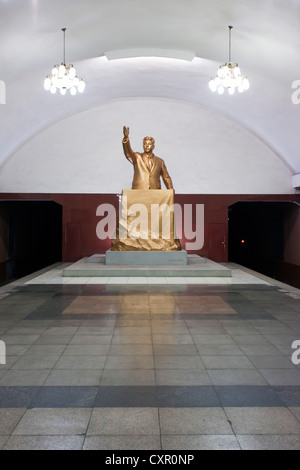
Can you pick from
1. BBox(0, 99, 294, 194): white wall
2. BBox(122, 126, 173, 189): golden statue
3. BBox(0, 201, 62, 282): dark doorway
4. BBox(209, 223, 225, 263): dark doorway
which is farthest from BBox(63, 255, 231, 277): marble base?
BBox(0, 201, 62, 282): dark doorway

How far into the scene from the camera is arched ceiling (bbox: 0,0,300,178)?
711cm

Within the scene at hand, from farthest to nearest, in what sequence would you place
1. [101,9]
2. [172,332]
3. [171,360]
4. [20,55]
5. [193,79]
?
[193,79], [20,55], [101,9], [172,332], [171,360]

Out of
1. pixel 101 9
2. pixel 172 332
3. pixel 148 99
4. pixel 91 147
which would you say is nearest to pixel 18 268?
pixel 91 147

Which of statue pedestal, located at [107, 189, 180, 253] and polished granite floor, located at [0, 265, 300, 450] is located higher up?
statue pedestal, located at [107, 189, 180, 253]

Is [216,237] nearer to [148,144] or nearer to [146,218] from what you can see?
[146,218]

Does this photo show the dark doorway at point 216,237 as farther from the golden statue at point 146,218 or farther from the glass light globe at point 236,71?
the glass light globe at point 236,71

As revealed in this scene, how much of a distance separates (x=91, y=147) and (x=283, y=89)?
5996mm

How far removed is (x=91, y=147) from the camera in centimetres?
1310

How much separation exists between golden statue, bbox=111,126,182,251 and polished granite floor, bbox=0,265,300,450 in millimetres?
3794

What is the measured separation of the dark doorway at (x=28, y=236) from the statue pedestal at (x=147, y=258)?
5985 mm

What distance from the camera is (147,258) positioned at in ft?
31.6

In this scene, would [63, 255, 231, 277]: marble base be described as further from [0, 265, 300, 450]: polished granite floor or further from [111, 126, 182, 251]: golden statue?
[0, 265, 300, 450]: polished granite floor

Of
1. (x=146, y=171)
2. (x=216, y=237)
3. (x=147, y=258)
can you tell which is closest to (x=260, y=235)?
(x=216, y=237)

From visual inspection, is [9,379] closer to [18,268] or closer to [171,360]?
[171,360]
